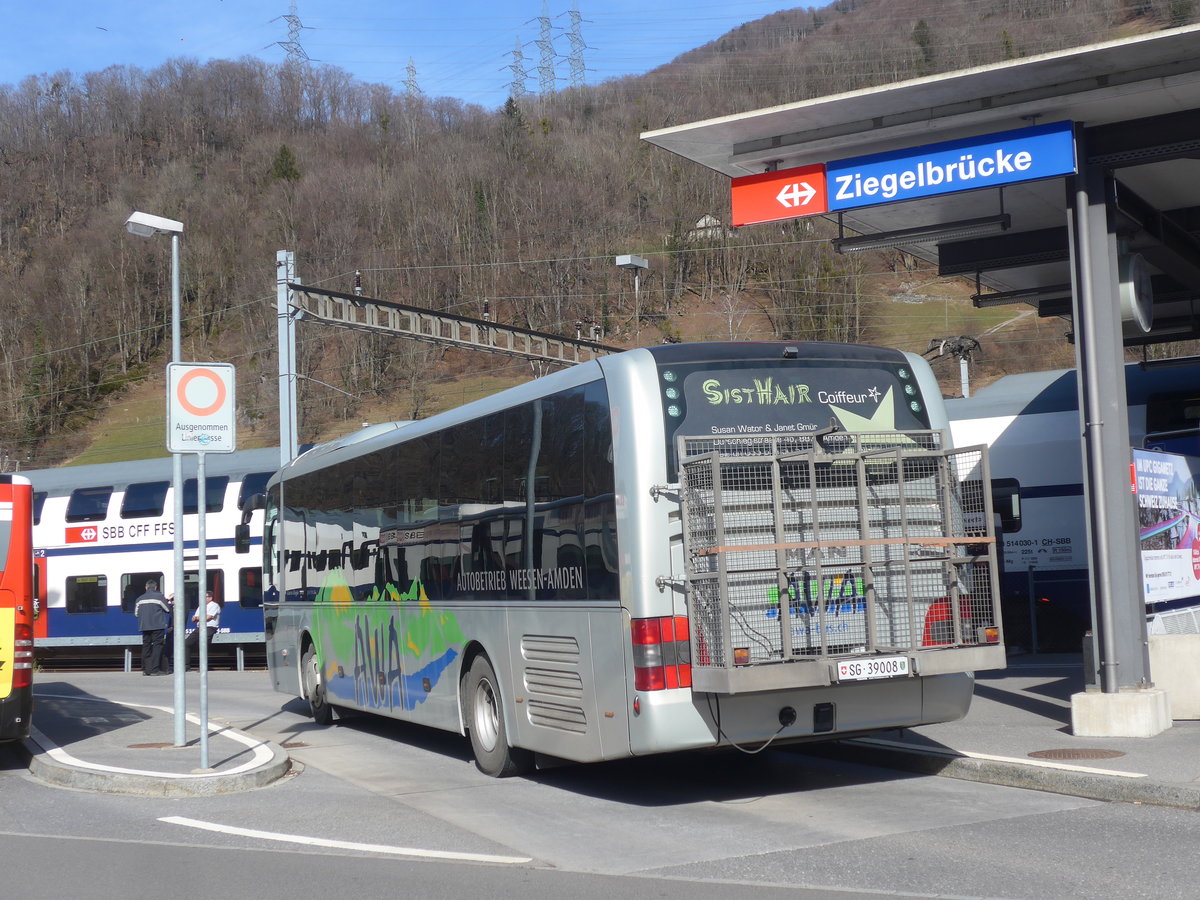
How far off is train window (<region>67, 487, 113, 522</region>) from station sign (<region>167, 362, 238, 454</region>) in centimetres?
2073

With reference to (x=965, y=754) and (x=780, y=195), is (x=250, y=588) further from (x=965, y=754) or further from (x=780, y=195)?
(x=965, y=754)

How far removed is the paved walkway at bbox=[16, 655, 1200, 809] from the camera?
9047 mm

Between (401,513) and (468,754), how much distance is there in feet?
8.15

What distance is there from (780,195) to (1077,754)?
6.13 meters

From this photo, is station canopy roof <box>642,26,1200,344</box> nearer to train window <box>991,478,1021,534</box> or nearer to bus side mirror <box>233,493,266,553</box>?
train window <box>991,478,1021,534</box>

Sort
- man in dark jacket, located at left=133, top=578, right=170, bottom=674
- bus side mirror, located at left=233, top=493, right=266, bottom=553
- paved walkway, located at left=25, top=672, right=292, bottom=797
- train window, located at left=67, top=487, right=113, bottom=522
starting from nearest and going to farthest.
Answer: paved walkway, located at left=25, top=672, right=292, bottom=797
bus side mirror, located at left=233, top=493, right=266, bottom=553
man in dark jacket, located at left=133, top=578, right=170, bottom=674
train window, located at left=67, top=487, right=113, bottom=522

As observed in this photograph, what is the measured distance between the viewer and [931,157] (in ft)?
40.1

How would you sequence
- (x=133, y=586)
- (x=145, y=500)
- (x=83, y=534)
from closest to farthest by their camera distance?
(x=145, y=500), (x=133, y=586), (x=83, y=534)

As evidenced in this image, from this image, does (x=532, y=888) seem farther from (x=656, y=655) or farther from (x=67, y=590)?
(x=67, y=590)

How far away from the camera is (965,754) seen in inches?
400

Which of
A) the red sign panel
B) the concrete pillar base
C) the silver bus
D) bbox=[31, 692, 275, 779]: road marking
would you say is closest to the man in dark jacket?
bbox=[31, 692, 275, 779]: road marking

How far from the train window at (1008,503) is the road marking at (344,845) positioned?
14.2 metres

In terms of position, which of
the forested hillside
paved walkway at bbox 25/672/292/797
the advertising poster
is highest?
the forested hillside

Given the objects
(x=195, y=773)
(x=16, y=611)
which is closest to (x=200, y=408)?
(x=16, y=611)
